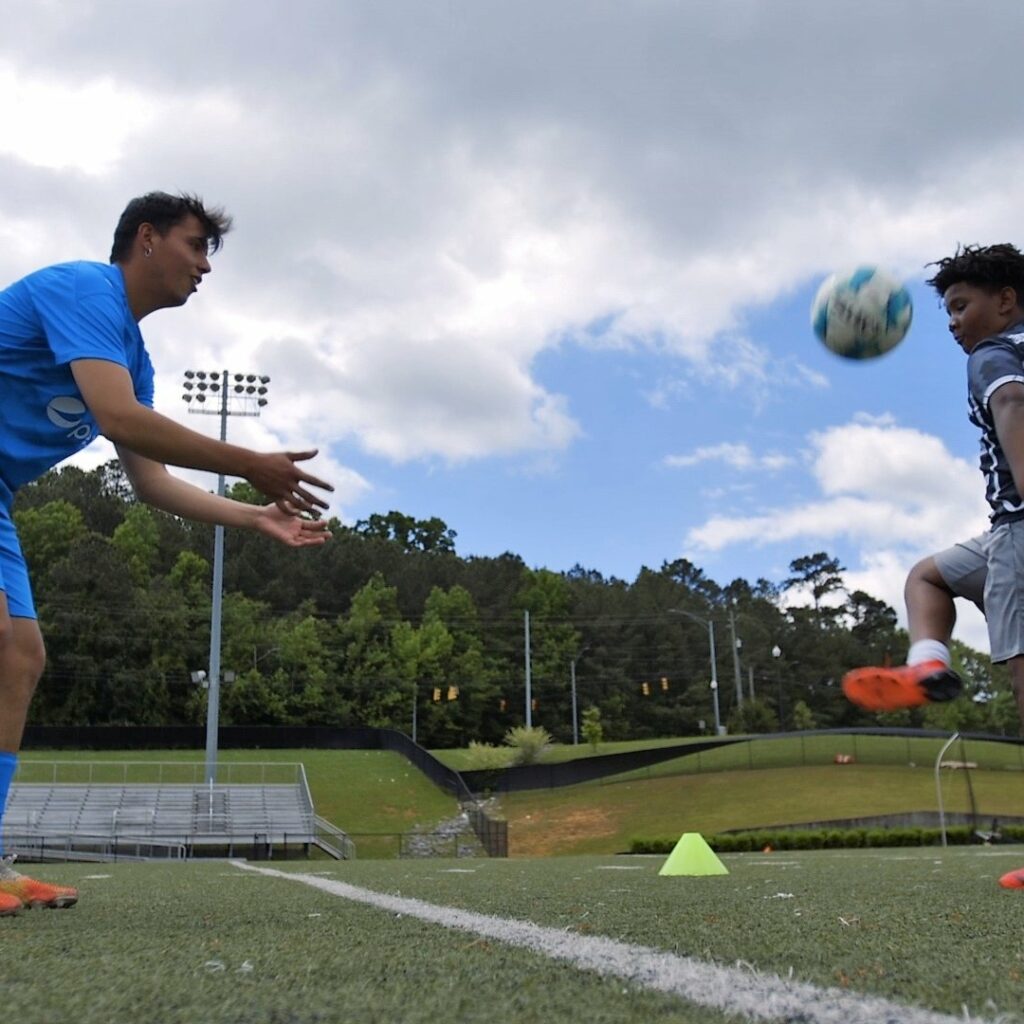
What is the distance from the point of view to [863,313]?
4508 millimetres

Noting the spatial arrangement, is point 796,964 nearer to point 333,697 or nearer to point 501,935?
point 501,935

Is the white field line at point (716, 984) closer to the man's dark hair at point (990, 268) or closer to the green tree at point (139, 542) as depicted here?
the man's dark hair at point (990, 268)

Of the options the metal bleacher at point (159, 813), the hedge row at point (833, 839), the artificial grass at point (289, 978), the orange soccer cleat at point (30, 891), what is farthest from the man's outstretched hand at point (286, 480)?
the hedge row at point (833, 839)

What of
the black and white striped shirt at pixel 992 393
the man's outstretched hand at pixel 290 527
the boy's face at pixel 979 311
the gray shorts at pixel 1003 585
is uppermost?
the boy's face at pixel 979 311

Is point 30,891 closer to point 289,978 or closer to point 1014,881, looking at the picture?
point 289,978

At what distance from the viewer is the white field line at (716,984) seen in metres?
1.38

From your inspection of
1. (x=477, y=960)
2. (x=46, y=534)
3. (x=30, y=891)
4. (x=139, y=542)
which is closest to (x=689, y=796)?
(x=30, y=891)

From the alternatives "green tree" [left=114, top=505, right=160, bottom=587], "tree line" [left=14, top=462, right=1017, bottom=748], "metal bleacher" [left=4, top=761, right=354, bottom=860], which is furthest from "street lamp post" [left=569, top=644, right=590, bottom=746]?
"metal bleacher" [left=4, top=761, right=354, bottom=860]

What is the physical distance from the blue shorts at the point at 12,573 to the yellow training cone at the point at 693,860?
5.10 metres

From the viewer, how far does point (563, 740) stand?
8106 centimetres

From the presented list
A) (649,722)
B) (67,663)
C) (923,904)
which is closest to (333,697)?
(67,663)

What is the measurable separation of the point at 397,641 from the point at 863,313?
68.7 m

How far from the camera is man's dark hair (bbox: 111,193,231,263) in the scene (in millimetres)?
3219

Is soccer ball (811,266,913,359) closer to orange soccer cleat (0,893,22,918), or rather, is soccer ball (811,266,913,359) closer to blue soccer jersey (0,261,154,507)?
blue soccer jersey (0,261,154,507)
